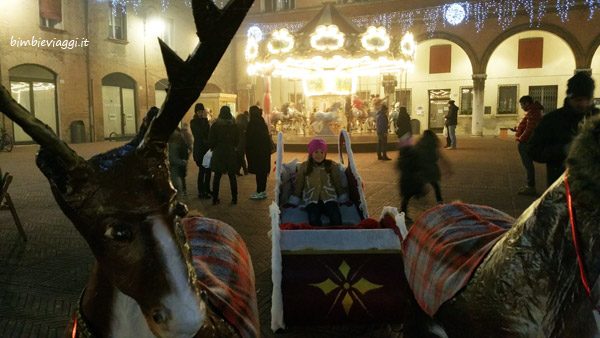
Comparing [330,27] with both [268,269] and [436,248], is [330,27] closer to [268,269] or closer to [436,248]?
[268,269]

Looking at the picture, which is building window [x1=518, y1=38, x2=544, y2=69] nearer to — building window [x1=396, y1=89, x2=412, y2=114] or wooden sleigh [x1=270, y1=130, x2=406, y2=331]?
building window [x1=396, y1=89, x2=412, y2=114]

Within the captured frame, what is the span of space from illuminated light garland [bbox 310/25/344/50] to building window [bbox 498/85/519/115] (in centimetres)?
1657

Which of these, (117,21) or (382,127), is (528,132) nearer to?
(382,127)

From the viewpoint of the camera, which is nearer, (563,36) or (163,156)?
(163,156)

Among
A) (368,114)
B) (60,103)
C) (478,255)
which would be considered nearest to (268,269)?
(478,255)

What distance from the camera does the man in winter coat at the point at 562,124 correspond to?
3683 mm

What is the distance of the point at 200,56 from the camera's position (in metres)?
1.29

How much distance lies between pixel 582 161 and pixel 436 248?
1.29 meters

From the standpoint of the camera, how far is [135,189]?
1.32 metres

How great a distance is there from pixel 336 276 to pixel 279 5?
1226 inches

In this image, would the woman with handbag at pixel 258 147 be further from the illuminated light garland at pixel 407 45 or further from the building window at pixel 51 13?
the building window at pixel 51 13

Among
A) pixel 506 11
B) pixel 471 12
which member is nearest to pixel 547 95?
pixel 506 11

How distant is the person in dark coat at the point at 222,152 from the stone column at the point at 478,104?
2189 cm

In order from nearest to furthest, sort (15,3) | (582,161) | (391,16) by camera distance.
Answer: (582,161) → (15,3) → (391,16)
